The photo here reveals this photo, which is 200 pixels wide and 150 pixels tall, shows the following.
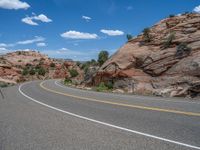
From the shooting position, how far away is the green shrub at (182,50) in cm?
2760

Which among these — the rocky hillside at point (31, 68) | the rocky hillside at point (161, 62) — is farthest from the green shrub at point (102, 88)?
the rocky hillside at point (31, 68)

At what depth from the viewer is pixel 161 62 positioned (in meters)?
29.4

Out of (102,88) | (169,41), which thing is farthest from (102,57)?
(169,41)

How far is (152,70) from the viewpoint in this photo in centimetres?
2978

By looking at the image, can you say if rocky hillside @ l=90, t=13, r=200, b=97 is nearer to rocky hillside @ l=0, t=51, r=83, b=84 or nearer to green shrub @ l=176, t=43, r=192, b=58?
green shrub @ l=176, t=43, r=192, b=58

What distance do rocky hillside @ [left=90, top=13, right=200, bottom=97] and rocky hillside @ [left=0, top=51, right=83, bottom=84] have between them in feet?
122

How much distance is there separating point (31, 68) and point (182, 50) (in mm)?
74790

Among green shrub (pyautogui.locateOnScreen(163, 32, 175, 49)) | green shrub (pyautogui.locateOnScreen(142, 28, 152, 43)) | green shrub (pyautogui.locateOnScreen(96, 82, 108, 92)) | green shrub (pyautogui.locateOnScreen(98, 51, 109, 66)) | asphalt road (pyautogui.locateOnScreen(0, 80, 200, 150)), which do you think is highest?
green shrub (pyautogui.locateOnScreen(142, 28, 152, 43))

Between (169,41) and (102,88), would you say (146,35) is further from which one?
(102,88)

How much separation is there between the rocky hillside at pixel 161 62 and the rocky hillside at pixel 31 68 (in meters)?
37.2

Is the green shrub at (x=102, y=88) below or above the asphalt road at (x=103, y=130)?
below

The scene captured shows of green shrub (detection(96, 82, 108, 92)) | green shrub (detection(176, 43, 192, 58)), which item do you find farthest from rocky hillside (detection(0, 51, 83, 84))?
green shrub (detection(176, 43, 192, 58))

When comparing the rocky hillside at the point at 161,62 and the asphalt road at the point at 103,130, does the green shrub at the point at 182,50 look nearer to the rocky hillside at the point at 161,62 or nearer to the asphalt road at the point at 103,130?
the rocky hillside at the point at 161,62

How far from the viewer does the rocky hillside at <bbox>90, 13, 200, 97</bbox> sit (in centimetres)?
2483
